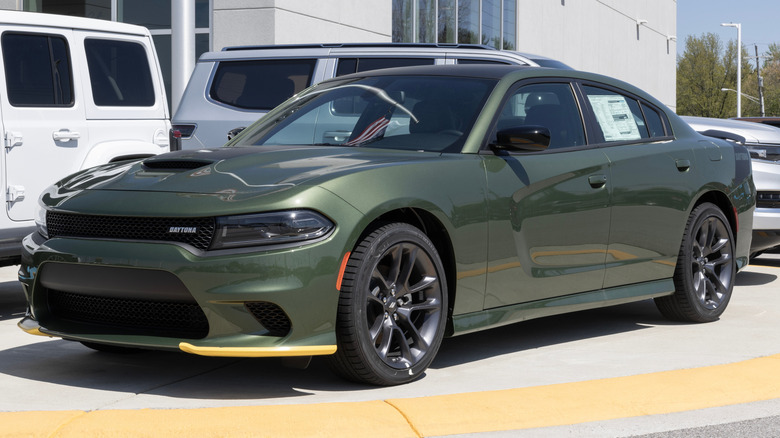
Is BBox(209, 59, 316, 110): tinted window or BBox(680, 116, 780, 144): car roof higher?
BBox(209, 59, 316, 110): tinted window

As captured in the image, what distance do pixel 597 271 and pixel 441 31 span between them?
64.4 feet

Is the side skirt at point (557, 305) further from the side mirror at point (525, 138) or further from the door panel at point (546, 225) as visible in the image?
the side mirror at point (525, 138)

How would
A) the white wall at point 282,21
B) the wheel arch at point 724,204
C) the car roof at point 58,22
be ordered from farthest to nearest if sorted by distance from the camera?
the white wall at point 282,21, the car roof at point 58,22, the wheel arch at point 724,204

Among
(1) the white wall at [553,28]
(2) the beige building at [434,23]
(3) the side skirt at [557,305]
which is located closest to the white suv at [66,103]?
(3) the side skirt at [557,305]

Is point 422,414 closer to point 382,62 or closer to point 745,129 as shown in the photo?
point 382,62

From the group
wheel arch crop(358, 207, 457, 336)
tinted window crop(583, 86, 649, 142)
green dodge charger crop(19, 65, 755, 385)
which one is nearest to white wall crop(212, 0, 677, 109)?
tinted window crop(583, 86, 649, 142)

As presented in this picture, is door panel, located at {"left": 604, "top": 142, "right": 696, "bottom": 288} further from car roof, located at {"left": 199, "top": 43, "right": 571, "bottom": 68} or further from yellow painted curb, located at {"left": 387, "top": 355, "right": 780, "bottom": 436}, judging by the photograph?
car roof, located at {"left": 199, "top": 43, "right": 571, "bottom": 68}

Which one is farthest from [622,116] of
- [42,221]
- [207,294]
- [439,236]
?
[42,221]

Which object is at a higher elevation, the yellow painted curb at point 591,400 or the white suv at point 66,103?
the white suv at point 66,103

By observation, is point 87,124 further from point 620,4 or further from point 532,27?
point 620,4

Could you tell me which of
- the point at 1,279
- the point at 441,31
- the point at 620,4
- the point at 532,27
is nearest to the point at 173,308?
the point at 1,279

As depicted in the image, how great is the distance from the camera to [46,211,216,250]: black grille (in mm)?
4660

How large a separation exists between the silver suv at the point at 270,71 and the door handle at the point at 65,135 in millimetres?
2522

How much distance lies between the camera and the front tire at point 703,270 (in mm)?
6957
